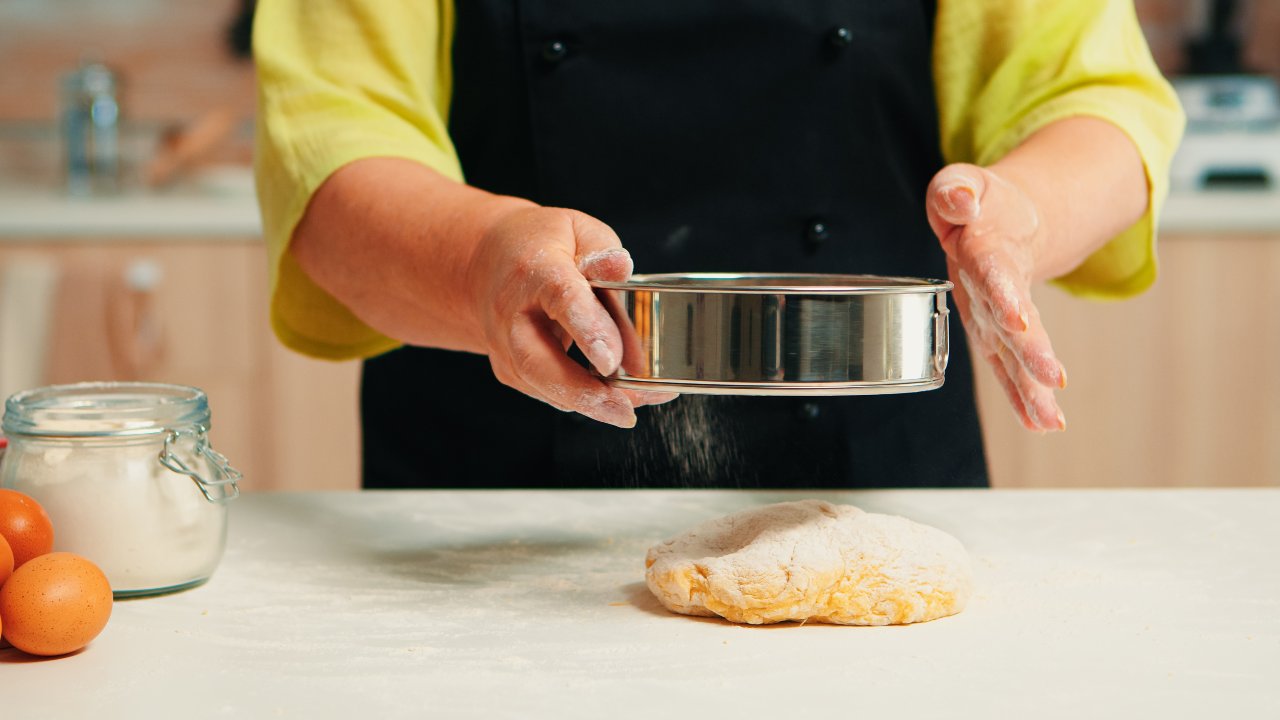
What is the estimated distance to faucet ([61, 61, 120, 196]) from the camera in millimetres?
2814

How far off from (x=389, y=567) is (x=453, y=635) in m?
0.17

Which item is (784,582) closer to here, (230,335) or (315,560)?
(315,560)

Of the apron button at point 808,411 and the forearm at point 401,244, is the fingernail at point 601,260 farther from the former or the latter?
the apron button at point 808,411

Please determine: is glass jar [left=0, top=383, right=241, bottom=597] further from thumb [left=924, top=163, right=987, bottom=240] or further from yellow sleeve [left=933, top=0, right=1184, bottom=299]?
yellow sleeve [left=933, top=0, right=1184, bottom=299]

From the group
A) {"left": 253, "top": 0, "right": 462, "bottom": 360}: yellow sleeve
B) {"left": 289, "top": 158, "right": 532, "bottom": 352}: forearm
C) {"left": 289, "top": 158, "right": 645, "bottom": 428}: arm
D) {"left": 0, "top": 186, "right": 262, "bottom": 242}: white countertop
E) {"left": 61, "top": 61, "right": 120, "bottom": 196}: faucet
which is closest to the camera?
{"left": 289, "top": 158, "right": 645, "bottom": 428}: arm

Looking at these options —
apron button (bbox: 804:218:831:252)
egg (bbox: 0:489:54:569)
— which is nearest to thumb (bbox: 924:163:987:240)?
apron button (bbox: 804:218:831:252)

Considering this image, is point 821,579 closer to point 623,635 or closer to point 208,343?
point 623,635

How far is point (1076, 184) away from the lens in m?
1.05

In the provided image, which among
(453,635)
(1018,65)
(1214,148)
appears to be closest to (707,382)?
(453,635)

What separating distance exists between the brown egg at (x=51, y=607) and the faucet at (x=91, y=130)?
226 cm

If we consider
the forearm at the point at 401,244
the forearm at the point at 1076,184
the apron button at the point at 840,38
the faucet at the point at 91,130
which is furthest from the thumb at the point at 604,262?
the faucet at the point at 91,130

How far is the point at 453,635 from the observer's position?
0.77m

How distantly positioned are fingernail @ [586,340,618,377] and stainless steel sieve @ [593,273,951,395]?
0.4 inches

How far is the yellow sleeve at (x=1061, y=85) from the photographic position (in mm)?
1158
